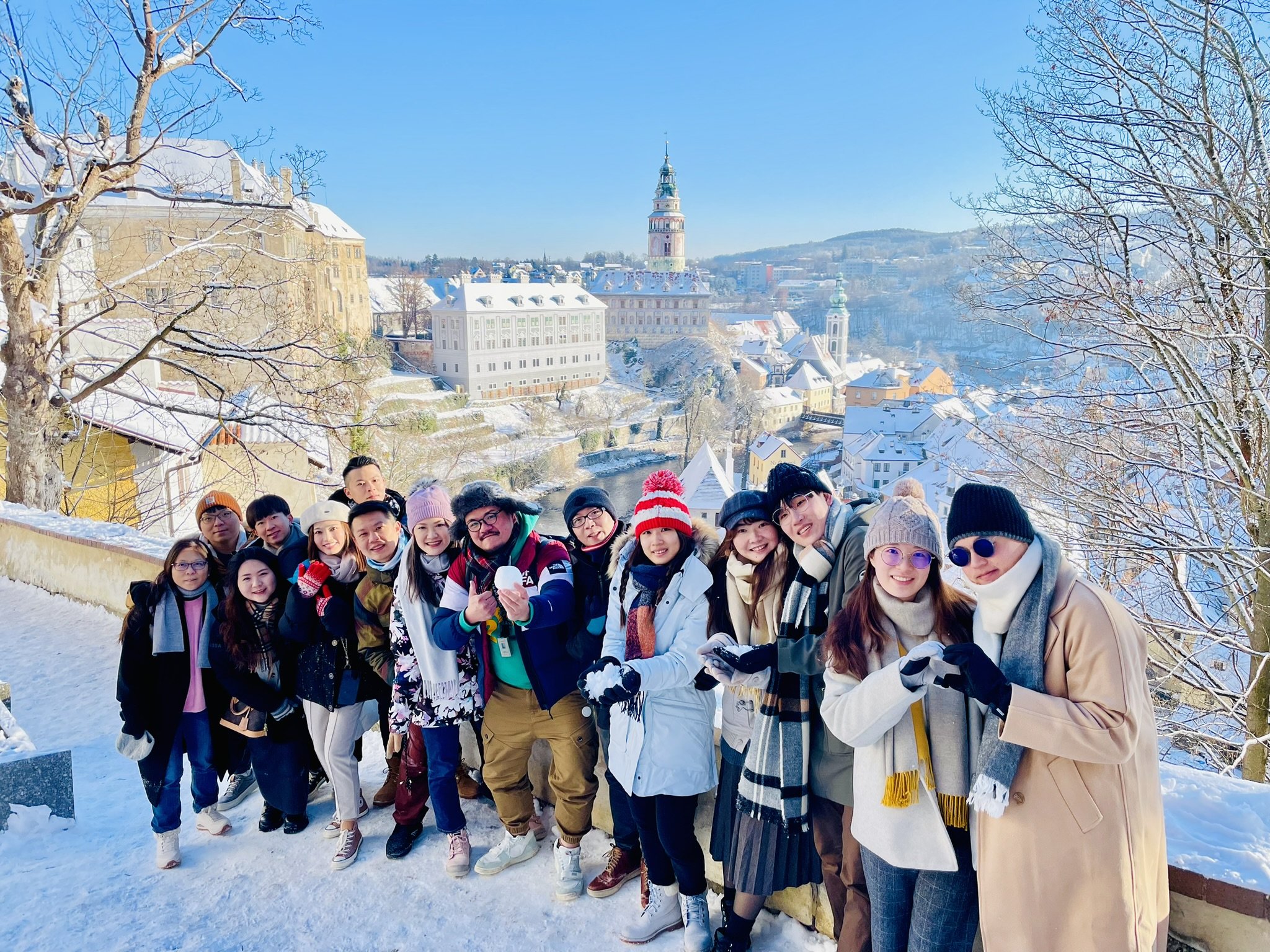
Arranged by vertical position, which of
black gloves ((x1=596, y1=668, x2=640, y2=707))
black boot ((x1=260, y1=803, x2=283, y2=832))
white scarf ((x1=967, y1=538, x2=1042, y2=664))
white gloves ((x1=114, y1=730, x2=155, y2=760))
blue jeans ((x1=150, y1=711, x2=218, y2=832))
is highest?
white scarf ((x1=967, y1=538, x2=1042, y2=664))

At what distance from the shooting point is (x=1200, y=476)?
6.67 m

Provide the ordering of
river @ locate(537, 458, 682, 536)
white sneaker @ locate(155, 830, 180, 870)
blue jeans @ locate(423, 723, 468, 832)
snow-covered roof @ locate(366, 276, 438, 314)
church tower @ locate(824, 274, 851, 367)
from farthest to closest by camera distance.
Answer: church tower @ locate(824, 274, 851, 367) → snow-covered roof @ locate(366, 276, 438, 314) → river @ locate(537, 458, 682, 536) → white sneaker @ locate(155, 830, 180, 870) → blue jeans @ locate(423, 723, 468, 832)

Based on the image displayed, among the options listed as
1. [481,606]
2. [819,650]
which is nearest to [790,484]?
[819,650]

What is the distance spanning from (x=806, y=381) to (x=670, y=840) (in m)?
77.6

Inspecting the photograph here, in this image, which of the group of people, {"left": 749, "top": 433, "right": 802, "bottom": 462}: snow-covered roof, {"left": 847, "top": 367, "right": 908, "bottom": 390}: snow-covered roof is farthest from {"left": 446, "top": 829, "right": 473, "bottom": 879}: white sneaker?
{"left": 847, "top": 367, "right": 908, "bottom": 390}: snow-covered roof

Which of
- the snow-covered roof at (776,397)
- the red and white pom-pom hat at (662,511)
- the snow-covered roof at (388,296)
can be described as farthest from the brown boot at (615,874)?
the snow-covered roof at (388,296)

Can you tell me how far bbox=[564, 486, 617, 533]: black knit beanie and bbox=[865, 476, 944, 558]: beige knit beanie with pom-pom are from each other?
127 cm

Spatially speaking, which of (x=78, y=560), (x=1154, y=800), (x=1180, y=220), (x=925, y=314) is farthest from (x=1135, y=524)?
(x=925, y=314)

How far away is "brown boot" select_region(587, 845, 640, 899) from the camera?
10.2 ft

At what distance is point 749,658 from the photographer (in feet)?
8.00

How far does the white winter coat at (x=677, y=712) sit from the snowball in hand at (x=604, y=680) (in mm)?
122

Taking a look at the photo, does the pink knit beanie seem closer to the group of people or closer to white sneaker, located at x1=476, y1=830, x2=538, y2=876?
the group of people

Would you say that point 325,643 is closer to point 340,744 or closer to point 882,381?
point 340,744

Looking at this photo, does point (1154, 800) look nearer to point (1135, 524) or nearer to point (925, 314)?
point (1135, 524)
